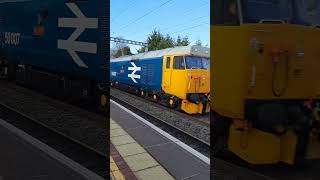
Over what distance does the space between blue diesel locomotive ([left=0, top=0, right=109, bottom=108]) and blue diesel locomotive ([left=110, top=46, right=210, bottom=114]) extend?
2820mm


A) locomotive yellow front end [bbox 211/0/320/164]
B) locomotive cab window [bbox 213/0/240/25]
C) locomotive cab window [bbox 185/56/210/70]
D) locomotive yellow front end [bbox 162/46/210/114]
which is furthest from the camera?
locomotive yellow front end [bbox 162/46/210/114]

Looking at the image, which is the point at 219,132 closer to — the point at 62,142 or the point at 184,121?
→ the point at 62,142

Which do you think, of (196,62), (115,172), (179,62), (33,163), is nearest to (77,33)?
(33,163)

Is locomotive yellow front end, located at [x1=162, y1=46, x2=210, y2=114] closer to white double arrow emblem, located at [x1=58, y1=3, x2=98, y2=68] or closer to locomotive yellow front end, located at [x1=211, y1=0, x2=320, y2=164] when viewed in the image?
white double arrow emblem, located at [x1=58, y1=3, x2=98, y2=68]

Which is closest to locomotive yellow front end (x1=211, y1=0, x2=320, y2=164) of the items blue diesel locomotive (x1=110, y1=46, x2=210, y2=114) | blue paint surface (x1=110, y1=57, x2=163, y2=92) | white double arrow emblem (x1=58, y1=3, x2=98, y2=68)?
white double arrow emblem (x1=58, y1=3, x2=98, y2=68)

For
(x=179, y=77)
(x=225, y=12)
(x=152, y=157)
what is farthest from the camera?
(x=179, y=77)

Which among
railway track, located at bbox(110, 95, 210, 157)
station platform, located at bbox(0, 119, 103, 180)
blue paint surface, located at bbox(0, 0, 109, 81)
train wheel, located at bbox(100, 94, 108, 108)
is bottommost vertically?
railway track, located at bbox(110, 95, 210, 157)

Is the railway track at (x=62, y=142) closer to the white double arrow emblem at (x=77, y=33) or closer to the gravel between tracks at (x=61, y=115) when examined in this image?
the gravel between tracks at (x=61, y=115)

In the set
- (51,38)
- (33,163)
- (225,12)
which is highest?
(225,12)

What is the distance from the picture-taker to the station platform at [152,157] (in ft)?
19.0

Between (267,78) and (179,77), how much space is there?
7126 millimetres

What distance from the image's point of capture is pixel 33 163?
5.68 m

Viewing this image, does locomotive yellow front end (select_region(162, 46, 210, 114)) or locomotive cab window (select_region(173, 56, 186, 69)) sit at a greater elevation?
locomotive cab window (select_region(173, 56, 186, 69))

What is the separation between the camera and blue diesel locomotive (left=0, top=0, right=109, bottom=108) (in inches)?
330
